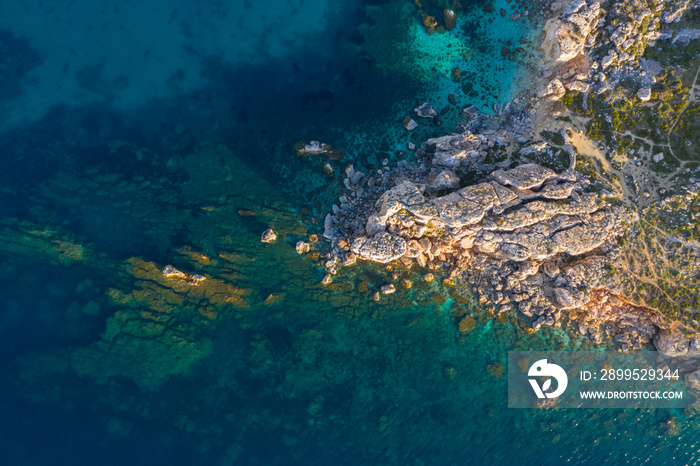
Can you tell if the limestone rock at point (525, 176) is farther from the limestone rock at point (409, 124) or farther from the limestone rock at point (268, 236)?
the limestone rock at point (268, 236)

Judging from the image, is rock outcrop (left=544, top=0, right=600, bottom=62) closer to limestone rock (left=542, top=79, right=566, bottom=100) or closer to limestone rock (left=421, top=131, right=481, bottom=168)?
limestone rock (left=542, top=79, right=566, bottom=100)

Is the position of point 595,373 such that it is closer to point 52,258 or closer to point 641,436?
point 641,436

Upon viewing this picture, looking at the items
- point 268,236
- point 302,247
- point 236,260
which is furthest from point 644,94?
point 236,260

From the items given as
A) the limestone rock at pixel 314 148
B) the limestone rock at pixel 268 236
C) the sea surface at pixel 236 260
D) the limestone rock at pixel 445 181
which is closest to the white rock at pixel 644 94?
the sea surface at pixel 236 260

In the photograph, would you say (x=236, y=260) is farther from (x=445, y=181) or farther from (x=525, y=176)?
(x=525, y=176)

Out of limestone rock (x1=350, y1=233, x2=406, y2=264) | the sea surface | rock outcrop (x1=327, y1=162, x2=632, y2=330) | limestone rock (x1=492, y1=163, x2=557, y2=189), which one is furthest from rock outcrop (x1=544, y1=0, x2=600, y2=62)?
limestone rock (x1=350, y1=233, x2=406, y2=264)

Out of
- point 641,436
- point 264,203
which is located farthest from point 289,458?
point 641,436

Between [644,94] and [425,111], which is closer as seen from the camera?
[644,94]

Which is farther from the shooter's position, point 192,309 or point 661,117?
point 192,309
